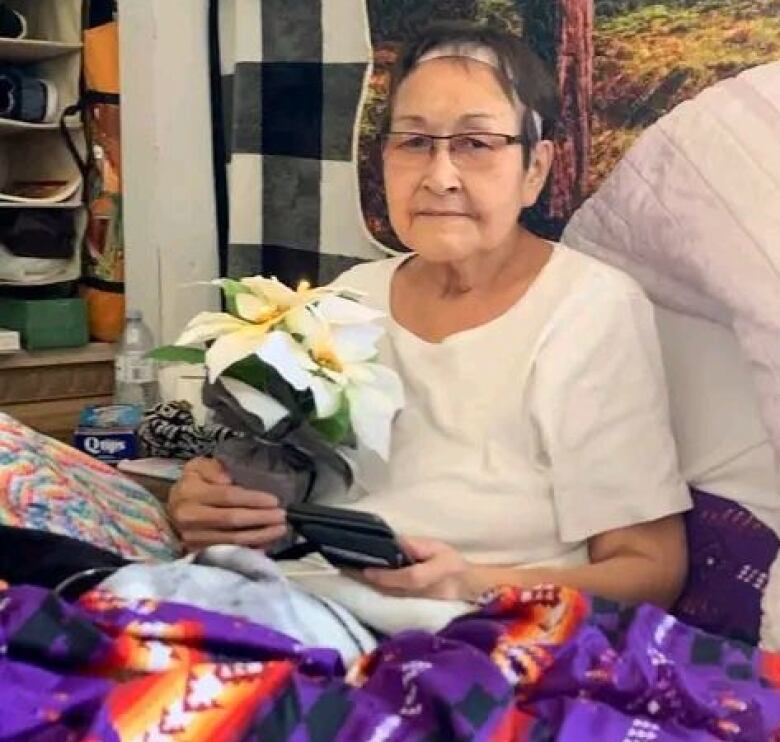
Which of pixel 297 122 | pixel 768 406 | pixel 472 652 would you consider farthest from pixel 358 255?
pixel 472 652

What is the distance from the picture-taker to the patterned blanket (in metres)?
0.79

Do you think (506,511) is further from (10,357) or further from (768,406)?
(10,357)

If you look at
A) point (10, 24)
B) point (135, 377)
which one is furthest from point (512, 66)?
point (10, 24)

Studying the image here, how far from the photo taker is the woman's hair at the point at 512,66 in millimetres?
1327

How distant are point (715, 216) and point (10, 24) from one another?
1628 millimetres

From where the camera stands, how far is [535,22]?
1.64 meters

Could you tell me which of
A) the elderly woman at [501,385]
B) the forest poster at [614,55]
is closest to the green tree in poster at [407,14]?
the forest poster at [614,55]

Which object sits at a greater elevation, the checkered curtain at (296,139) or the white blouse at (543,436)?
the checkered curtain at (296,139)

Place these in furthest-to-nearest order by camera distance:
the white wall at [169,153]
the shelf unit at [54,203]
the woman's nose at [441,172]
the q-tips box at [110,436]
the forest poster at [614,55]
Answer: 1. the shelf unit at [54,203]
2. the white wall at [169,153]
3. the q-tips box at [110,436]
4. the forest poster at [614,55]
5. the woman's nose at [441,172]

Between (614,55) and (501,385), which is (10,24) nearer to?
(614,55)

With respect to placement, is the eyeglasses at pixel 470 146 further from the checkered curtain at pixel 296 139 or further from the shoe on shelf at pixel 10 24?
the shoe on shelf at pixel 10 24

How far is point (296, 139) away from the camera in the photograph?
196 centimetres

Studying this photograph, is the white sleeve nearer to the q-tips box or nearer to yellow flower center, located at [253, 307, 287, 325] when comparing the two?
yellow flower center, located at [253, 307, 287, 325]

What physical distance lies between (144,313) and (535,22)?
36.6 inches
